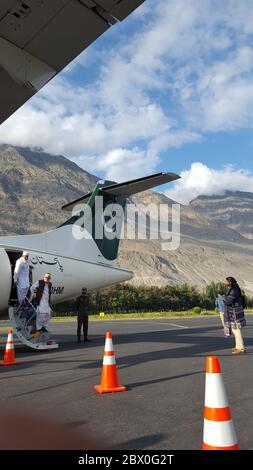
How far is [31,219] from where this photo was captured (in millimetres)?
185125

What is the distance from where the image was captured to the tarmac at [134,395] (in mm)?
4215

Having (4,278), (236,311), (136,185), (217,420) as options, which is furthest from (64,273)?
(217,420)

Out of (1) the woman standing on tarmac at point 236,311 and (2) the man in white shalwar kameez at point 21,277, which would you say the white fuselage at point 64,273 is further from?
(1) the woman standing on tarmac at point 236,311

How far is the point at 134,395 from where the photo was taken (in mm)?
5945

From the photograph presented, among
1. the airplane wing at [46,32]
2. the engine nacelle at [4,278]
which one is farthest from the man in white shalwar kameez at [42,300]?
the airplane wing at [46,32]

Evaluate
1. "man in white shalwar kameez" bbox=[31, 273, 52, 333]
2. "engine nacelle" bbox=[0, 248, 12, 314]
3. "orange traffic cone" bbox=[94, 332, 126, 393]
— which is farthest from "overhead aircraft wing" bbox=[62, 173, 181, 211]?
"orange traffic cone" bbox=[94, 332, 126, 393]

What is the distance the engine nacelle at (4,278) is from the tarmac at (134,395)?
1900 mm

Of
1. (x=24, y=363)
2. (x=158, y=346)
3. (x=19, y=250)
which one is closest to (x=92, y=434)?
(x=24, y=363)

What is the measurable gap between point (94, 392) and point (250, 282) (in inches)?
6933

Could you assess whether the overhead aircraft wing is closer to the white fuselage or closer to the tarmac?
the white fuselage

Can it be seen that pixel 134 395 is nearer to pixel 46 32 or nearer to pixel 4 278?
pixel 46 32

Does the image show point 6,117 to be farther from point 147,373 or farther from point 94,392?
point 147,373

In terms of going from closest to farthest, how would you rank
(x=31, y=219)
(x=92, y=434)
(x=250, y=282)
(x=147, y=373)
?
1. (x=92, y=434)
2. (x=147, y=373)
3. (x=250, y=282)
4. (x=31, y=219)

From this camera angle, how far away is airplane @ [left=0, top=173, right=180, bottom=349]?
11445mm
